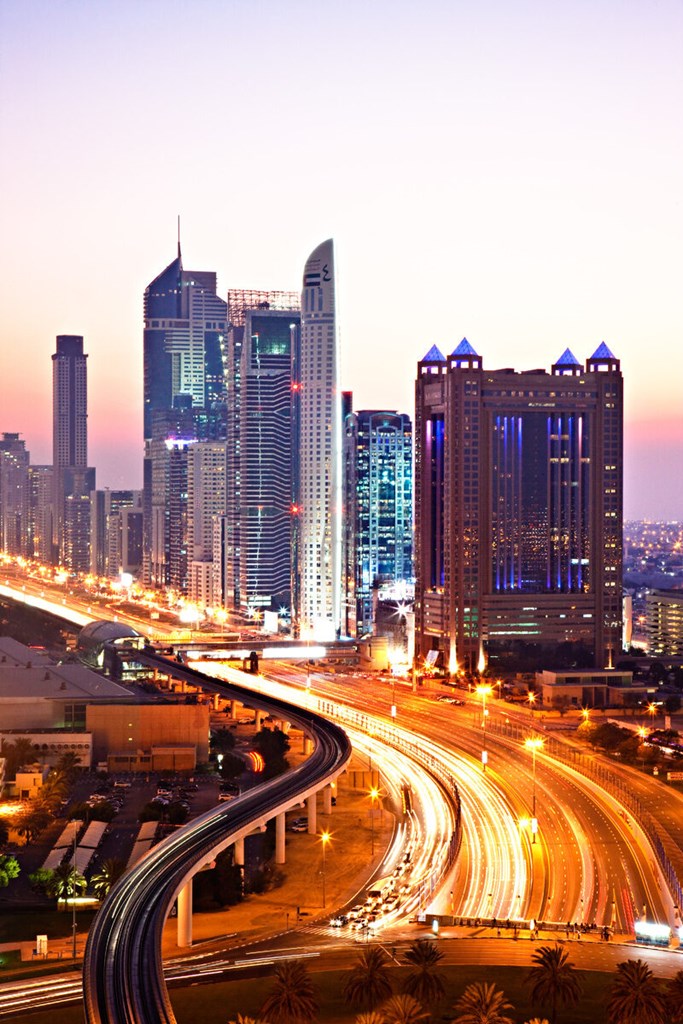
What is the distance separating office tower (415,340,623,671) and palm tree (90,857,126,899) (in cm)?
5464

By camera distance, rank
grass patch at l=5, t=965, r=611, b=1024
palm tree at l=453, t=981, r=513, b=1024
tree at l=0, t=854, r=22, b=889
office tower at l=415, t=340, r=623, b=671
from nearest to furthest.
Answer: palm tree at l=453, t=981, r=513, b=1024, grass patch at l=5, t=965, r=611, b=1024, tree at l=0, t=854, r=22, b=889, office tower at l=415, t=340, r=623, b=671

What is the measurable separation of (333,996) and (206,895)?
34.5 feet

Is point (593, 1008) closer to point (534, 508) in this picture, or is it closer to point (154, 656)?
point (154, 656)

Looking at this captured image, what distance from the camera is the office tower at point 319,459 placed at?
12975 cm

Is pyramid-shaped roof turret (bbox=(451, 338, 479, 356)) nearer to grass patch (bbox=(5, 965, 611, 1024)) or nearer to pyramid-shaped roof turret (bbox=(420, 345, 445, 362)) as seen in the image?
pyramid-shaped roof turret (bbox=(420, 345, 445, 362))

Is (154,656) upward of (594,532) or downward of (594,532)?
downward

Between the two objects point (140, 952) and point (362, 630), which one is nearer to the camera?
point (140, 952)

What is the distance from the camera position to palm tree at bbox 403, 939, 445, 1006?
3281 centimetres

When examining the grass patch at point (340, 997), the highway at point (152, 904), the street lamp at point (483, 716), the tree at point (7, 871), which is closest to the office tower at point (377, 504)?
the street lamp at point (483, 716)

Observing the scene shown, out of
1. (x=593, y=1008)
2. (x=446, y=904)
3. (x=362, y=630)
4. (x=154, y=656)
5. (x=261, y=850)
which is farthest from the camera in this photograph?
(x=362, y=630)

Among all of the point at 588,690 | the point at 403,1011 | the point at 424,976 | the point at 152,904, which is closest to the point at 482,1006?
the point at 403,1011

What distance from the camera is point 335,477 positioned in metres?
131

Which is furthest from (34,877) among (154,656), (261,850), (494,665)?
(494,665)

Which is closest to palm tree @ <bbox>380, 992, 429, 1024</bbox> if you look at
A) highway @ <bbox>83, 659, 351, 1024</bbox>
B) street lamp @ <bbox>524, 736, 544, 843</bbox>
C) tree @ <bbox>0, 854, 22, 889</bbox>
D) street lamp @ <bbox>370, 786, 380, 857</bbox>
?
highway @ <bbox>83, 659, 351, 1024</bbox>
